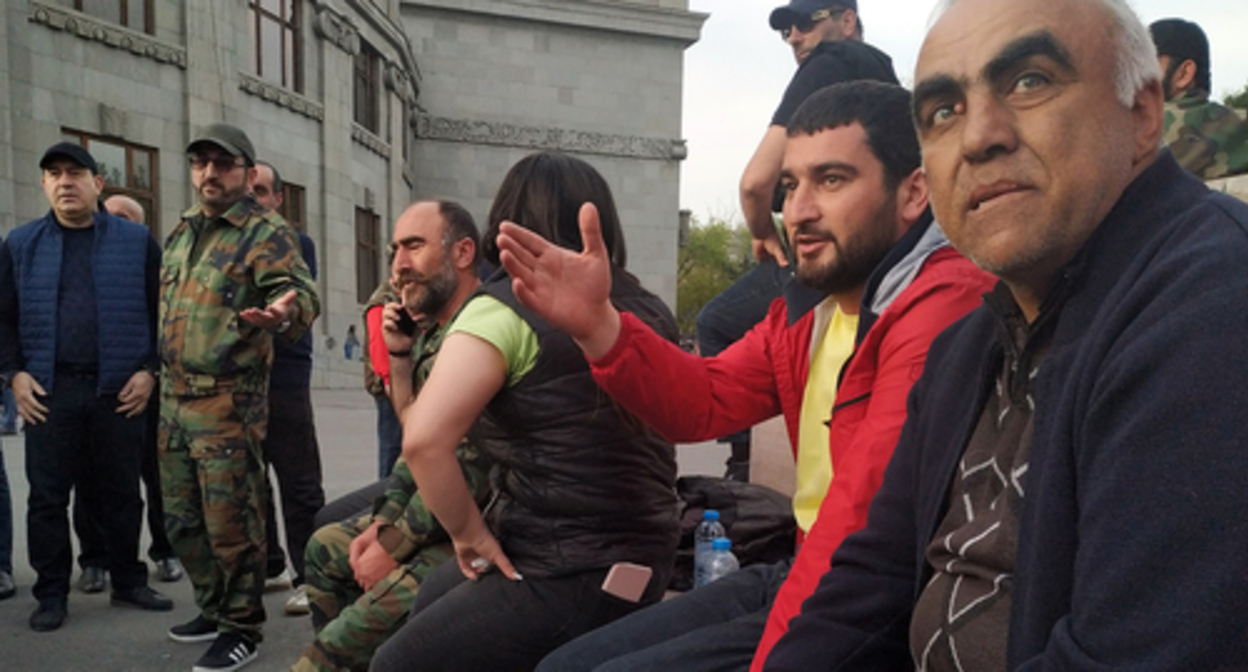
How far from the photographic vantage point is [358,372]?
18109 mm

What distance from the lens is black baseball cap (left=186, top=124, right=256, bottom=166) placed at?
3625 mm

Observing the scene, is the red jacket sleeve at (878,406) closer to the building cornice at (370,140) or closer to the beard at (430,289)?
the beard at (430,289)

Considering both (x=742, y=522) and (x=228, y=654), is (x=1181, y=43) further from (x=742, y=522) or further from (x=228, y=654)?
(x=228, y=654)

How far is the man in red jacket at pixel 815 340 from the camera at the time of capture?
1667 mm

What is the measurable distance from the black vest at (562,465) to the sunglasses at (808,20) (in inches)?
84.5

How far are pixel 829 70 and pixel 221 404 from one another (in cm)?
290

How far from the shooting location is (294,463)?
428 centimetres

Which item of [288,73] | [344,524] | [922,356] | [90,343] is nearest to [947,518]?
[922,356]

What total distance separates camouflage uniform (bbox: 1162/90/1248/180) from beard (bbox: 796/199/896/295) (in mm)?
2168

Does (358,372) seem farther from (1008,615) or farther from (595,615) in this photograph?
(1008,615)

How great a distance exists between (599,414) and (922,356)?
0.87m

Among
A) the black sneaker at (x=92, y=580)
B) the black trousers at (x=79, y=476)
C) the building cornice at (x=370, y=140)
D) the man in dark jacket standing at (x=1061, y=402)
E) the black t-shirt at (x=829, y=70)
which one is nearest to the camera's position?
the man in dark jacket standing at (x=1061, y=402)

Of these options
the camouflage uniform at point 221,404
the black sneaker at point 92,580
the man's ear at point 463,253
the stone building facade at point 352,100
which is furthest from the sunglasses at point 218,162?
the stone building facade at point 352,100

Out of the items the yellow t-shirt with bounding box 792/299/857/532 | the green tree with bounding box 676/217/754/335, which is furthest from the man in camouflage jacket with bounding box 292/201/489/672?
the green tree with bounding box 676/217/754/335
